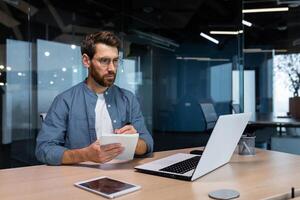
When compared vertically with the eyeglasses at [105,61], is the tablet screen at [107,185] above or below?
below

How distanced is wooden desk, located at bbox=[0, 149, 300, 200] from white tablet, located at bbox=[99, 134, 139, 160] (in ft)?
0.15

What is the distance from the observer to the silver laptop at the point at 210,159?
112cm

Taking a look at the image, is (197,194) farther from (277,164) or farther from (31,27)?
(31,27)

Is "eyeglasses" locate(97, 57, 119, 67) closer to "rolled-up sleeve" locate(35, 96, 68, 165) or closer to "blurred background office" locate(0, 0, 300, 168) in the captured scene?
"rolled-up sleeve" locate(35, 96, 68, 165)

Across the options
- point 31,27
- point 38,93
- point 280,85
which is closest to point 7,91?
point 38,93

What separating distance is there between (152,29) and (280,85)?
112 inches

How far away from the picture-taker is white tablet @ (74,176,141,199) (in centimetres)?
99

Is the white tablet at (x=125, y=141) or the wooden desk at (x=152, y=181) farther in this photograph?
the white tablet at (x=125, y=141)

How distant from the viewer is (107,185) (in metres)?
1.06

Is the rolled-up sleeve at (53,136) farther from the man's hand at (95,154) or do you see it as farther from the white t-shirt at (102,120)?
the white t-shirt at (102,120)

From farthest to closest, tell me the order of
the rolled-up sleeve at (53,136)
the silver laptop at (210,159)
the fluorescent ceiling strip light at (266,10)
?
the fluorescent ceiling strip light at (266,10) < the rolled-up sleeve at (53,136) < the silver laptop at (210,159)

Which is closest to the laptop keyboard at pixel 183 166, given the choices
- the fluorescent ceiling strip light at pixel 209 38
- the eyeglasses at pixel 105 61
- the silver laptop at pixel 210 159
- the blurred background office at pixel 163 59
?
the silver laptop at pixel 210 159

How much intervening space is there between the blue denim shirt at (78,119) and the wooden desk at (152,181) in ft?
0.61

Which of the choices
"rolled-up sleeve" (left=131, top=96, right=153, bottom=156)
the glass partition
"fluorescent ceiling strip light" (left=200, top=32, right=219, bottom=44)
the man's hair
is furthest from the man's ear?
"fluorescent ceiling strip light" (left=200, top=32, right=219, bottom=44)
